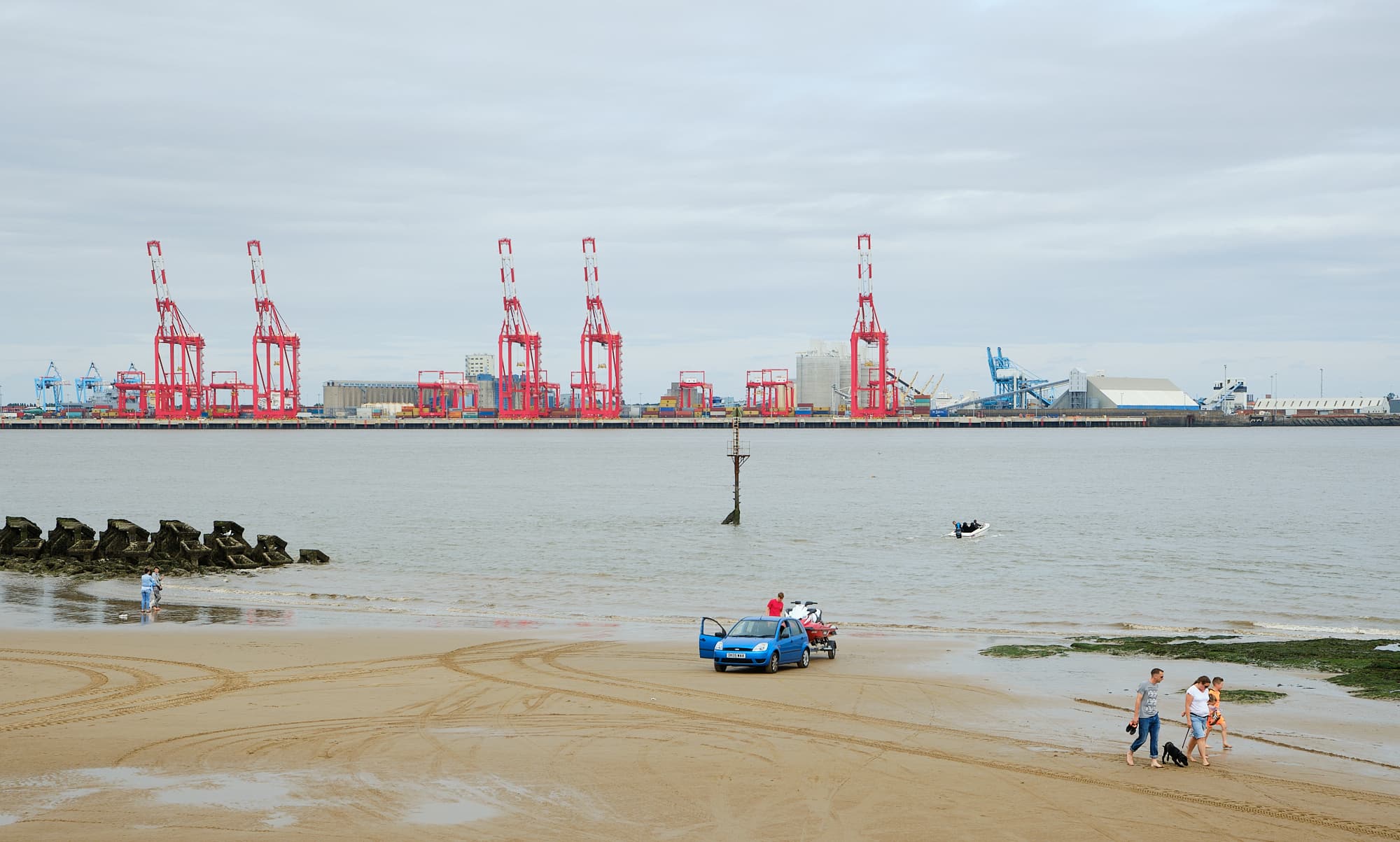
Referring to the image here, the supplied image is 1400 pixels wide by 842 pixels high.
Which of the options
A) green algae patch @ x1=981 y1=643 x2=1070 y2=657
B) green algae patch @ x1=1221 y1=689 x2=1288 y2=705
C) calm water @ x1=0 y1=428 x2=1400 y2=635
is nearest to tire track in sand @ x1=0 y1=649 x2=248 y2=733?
calm water @ x1=0 y1=428 x2=1400 y2=635

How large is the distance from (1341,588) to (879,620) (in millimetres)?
15288

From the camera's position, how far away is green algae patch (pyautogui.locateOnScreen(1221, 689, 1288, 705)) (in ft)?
59.5

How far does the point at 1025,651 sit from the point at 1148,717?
9261 mm

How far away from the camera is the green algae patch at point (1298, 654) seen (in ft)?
64.7

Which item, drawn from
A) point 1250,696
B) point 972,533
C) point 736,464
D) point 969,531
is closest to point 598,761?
point 1250,696

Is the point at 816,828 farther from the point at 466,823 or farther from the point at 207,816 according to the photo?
the point at 207,816

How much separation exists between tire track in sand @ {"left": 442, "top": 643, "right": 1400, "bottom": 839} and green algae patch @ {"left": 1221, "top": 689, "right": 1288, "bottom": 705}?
18.4ft

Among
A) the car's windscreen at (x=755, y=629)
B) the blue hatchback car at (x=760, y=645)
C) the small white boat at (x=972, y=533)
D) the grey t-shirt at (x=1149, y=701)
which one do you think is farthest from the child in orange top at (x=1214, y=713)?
the small white boat at (x=972, y=533)

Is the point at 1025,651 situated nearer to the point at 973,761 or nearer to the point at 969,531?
the point at 973,761

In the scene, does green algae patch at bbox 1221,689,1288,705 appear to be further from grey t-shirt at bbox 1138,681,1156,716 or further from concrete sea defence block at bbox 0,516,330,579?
concrete sea defence block at bbox 0,516,330,579

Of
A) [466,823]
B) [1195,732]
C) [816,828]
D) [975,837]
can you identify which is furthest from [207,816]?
[1195,732]

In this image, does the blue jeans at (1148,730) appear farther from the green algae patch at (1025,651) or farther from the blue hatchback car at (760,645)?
the green algae patch at (1025,651)

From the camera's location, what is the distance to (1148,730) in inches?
561

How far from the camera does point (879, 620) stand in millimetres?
29125
